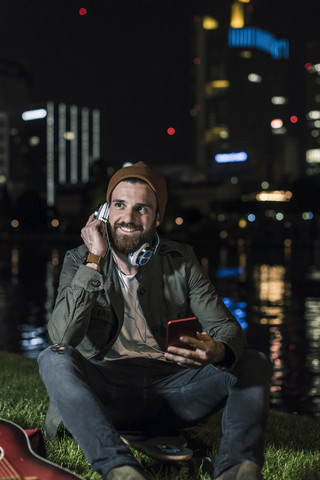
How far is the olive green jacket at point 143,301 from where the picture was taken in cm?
329

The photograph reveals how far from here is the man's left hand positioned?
3102 millimetres

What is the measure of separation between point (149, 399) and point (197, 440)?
87cm

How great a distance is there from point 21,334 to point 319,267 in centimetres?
1825

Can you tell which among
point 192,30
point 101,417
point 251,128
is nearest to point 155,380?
point 101,417

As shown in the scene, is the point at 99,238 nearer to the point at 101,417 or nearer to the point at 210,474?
the point at 101,417

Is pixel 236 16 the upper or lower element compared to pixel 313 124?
upper

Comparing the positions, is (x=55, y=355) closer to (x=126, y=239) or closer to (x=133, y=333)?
(x=133, y=333)

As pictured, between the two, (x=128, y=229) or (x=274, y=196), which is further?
(x=274, y=196)

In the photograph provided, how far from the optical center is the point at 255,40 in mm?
183625

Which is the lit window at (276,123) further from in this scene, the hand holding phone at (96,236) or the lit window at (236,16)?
the hand holding phone at (96,236)

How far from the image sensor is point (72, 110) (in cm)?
15125

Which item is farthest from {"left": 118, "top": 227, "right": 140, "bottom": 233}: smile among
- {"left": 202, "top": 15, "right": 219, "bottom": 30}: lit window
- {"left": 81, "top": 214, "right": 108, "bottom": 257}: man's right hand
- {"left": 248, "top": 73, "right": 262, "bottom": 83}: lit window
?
{"left": 202, "top": 15, "right": 219, "bottom": 30}: lit window

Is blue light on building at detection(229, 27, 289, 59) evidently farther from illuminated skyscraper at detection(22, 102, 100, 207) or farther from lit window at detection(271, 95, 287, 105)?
illuminated skyscraper at detection(22, 102, 100, 207)

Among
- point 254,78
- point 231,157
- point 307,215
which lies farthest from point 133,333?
point 254,78
